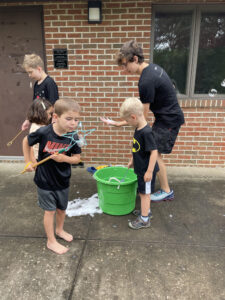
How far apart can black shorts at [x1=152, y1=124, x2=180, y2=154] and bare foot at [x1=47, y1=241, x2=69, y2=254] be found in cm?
156

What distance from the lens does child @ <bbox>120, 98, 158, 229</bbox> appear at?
8.30 ft

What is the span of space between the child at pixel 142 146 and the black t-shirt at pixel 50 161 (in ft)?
1.89

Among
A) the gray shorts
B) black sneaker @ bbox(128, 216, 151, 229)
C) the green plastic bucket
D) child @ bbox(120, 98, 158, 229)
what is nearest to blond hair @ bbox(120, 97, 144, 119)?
child @ bbox(120, 98, 158, 229)

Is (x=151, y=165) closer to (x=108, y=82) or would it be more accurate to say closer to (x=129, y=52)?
(x=129, y=52)

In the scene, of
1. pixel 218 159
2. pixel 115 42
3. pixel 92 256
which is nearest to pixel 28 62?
pixel 115 42

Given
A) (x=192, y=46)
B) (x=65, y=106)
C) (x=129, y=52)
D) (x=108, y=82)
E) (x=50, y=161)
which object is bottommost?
(x=50, y=161)

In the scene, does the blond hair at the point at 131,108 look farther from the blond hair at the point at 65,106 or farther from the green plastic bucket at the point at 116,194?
the green plastic bucket at the point at 116,194

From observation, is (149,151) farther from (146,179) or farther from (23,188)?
(23,188)

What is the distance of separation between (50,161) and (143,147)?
91 cm

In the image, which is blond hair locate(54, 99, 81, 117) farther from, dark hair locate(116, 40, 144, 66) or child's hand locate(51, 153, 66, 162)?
dark hair locate(116, 40, 144, 66)

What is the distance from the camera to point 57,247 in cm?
256

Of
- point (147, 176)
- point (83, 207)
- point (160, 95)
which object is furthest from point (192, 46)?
point (83, 207)

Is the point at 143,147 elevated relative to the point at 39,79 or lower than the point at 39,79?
lower

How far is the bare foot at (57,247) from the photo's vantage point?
2.53 m
